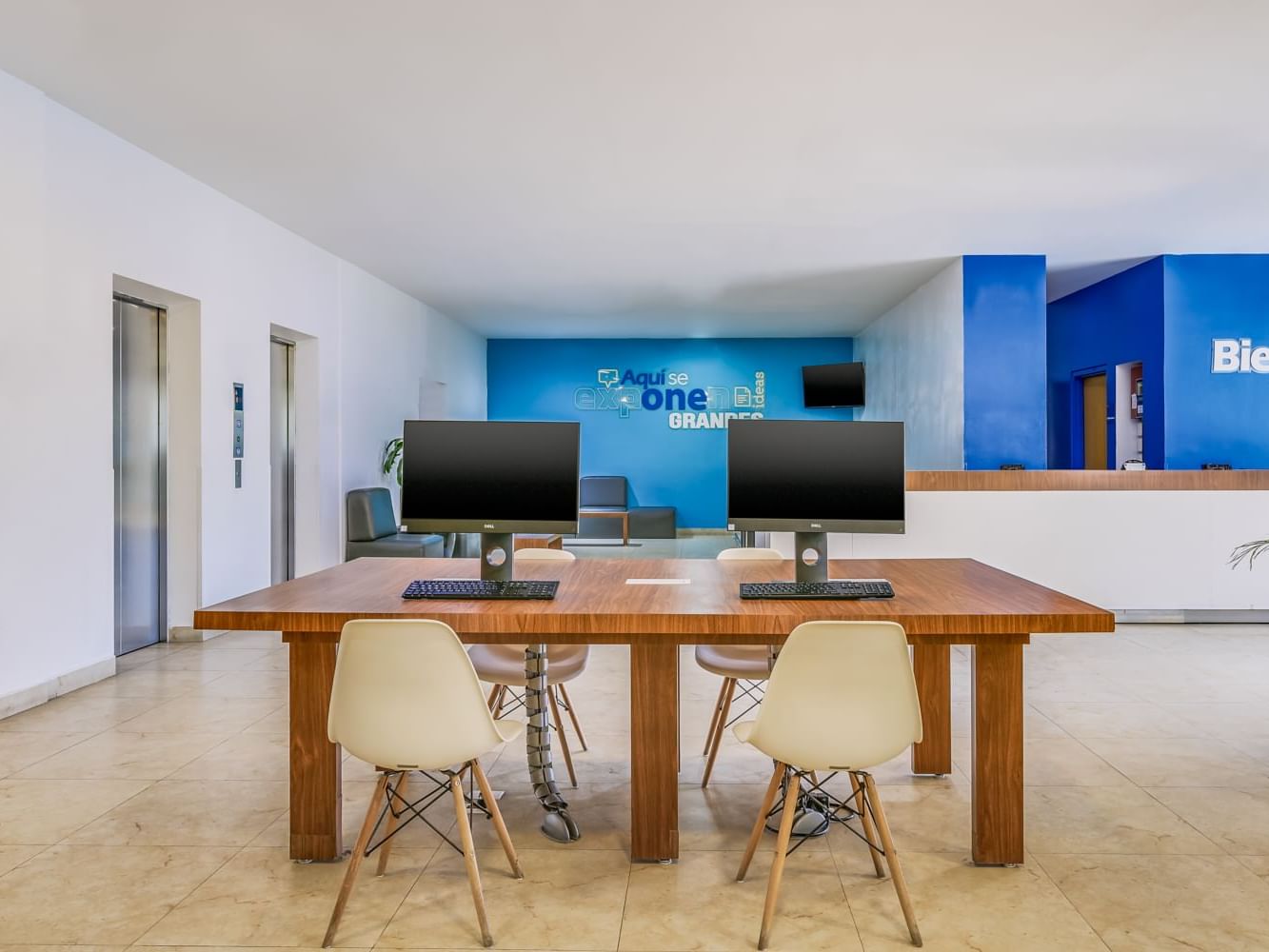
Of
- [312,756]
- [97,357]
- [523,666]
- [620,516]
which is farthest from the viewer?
[620,516]

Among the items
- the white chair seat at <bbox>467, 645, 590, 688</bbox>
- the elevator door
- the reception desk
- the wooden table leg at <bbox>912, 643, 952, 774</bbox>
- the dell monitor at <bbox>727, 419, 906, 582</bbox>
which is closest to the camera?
the dell monitor at <bbox>727, 419, 906, 582</bbox>

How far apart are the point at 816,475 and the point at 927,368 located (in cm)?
641

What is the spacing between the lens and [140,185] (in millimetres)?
4988

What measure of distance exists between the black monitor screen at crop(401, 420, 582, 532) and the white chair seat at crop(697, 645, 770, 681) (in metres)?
0.80

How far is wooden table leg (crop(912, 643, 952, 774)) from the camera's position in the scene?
3.27m

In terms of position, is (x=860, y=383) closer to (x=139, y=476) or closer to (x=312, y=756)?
(x=139, y=476)

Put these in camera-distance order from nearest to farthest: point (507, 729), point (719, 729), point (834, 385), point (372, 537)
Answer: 1. point (507, 729)
2. point (719, 729)
3. point (372, 537)
4. point (834, 385)

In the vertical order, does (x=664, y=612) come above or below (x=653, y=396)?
below

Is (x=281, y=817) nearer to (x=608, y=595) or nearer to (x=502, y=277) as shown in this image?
(x=608, y=595)

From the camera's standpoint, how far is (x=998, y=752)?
2.55 m

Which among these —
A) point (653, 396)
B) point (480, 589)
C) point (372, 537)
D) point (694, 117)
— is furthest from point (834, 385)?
point (480, 589)

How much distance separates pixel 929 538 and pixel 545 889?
4.59 metres

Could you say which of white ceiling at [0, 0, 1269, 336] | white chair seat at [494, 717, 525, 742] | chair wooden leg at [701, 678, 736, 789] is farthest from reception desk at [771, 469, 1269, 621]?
white chair seat at [494, 717, 525, 742]

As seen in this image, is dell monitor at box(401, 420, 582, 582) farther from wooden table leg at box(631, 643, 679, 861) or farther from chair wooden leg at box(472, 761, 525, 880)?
chair wooden leg at box(472, 761, 525, 880)
